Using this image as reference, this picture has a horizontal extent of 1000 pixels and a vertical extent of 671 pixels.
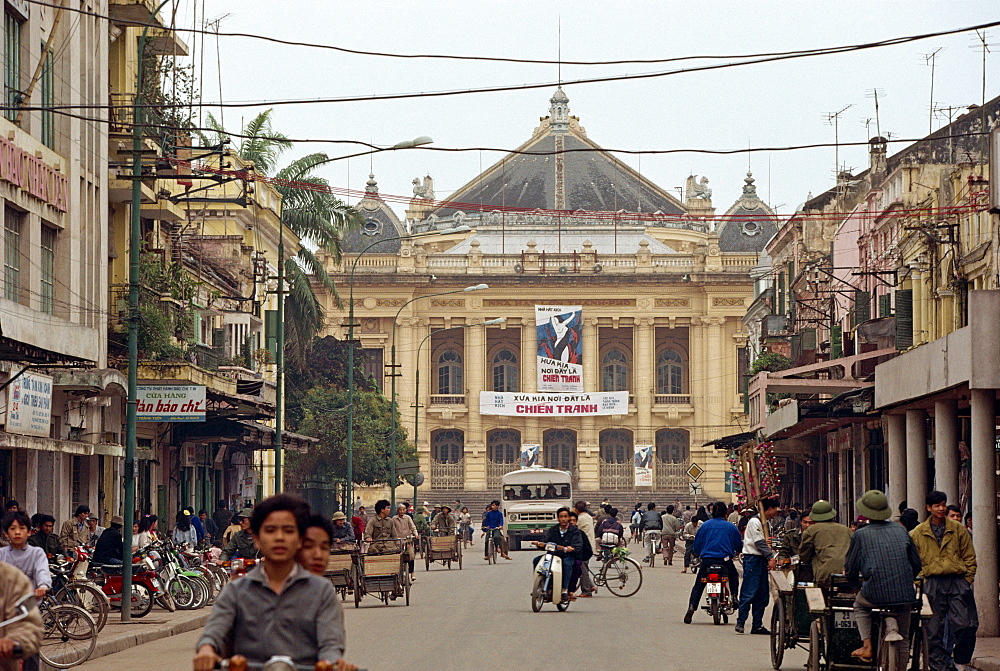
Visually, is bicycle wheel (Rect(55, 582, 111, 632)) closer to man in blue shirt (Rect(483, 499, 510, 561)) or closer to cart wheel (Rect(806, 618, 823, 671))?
cart wheel (Rect(806, 618, 823, 671))

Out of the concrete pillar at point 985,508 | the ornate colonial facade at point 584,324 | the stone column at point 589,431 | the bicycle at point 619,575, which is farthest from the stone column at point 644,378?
the concrete pillar at point 985,508

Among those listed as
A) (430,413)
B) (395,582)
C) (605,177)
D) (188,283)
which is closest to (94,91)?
(188,283)

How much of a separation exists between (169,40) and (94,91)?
19.4ft

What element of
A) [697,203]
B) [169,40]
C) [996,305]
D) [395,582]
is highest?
[697,203]

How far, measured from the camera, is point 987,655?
16.1 metres

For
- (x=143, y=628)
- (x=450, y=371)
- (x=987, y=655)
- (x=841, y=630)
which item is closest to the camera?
(x=841, y=630)

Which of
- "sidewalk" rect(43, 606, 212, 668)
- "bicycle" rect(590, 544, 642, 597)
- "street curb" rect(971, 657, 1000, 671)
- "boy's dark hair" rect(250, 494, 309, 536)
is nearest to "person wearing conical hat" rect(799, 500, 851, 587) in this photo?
"street curb" rect(971, 657, 1000, 671)

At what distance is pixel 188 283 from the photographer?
34.4 meters

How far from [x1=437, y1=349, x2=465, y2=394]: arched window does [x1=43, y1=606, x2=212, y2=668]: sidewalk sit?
71514 millimetres

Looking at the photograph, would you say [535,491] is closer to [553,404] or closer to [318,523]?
[553,404]

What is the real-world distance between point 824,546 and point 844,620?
154cm

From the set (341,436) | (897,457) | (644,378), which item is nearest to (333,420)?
(341,436)

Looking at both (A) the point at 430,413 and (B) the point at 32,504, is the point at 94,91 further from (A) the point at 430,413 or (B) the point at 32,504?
(A) the point at 430,413

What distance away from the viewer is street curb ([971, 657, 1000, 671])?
49.0 ft
